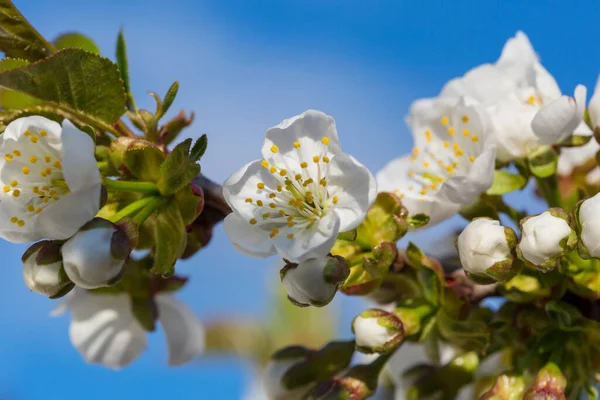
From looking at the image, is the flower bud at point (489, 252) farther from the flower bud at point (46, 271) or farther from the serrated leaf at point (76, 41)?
the serrated leaf at point (76, 41)

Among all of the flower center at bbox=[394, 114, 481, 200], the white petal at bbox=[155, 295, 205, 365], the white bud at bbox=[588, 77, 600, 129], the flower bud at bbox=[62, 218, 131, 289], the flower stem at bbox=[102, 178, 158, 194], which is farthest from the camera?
the white petal at bbox=[155, 295, 205, 365]

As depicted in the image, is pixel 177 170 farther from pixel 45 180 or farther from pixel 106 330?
pixel 106 330

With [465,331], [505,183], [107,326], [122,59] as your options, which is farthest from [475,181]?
[107,326]

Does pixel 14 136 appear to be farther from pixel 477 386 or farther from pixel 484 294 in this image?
Result: pixel 477 386

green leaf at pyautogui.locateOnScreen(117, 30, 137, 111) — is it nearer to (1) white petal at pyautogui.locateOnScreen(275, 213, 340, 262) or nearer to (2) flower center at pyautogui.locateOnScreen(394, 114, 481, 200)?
(1) white petal at pyautogui.locateOnScreen(275, 213, 340, 262)

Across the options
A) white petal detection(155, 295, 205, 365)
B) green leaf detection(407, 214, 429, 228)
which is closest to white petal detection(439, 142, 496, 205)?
green leaf detection(407, 214, 429, 228)
